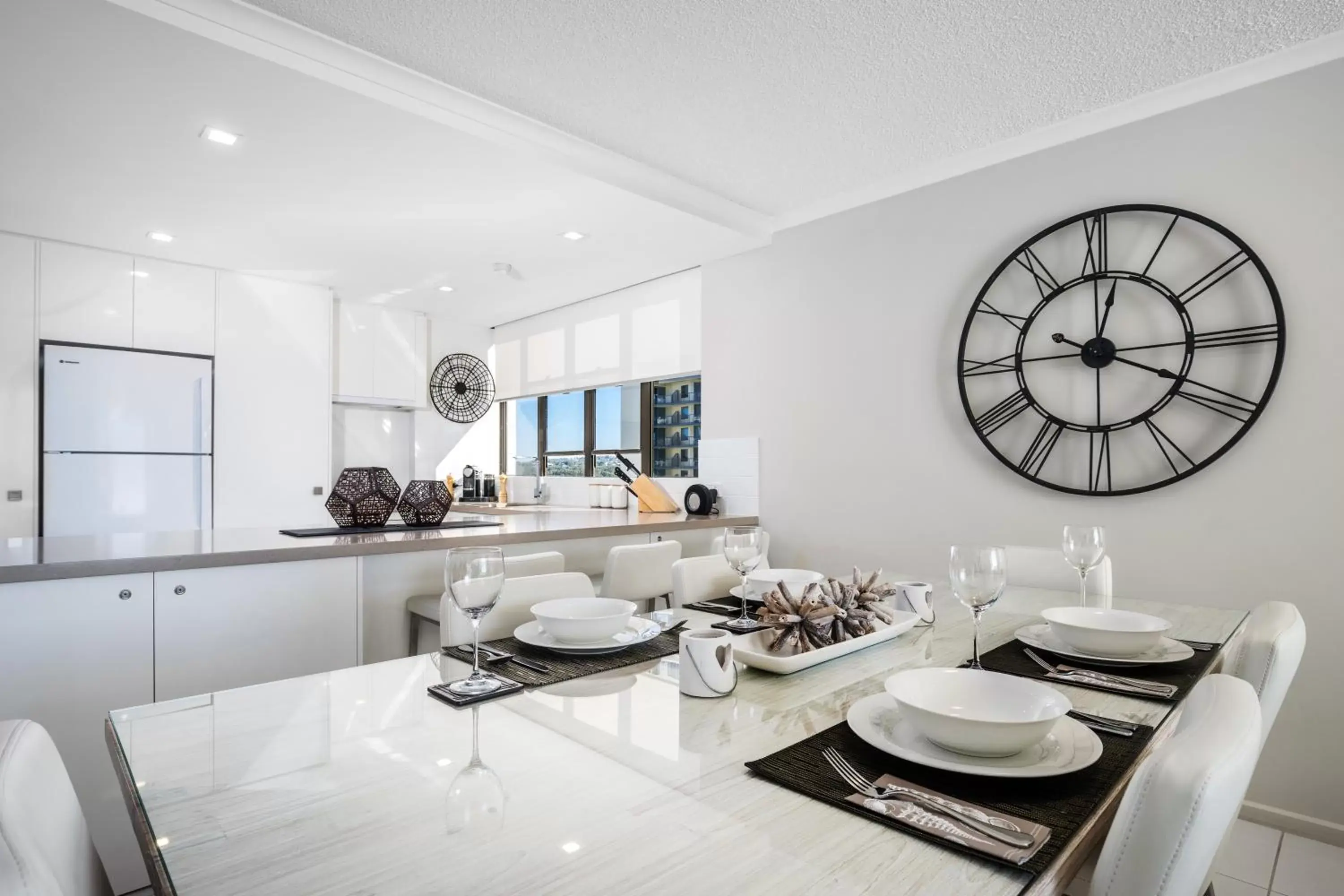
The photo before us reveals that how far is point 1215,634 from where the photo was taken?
4.90ft

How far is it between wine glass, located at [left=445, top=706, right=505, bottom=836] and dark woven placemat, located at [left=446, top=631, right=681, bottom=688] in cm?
30

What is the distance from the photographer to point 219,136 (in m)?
2.41

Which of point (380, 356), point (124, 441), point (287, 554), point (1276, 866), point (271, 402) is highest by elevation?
point (380, 356)

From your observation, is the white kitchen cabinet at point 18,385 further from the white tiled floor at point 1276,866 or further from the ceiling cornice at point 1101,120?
the white tiled floor at point 1276,866

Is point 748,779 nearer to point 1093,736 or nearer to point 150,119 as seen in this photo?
point 1093,736

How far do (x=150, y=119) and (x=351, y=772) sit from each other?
2.45 m

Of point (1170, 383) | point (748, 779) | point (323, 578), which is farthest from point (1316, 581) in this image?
point (323, 578)

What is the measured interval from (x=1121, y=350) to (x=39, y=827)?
2851 mm

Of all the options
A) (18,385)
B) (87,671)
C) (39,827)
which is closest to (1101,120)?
(39,827)

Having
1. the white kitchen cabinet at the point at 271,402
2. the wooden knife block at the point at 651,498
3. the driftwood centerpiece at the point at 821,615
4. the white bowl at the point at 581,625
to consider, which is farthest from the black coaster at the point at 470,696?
the white kitchen cabinet at the point at 271,402

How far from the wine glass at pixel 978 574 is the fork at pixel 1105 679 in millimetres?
205

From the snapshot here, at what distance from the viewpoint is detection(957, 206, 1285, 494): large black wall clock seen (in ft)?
7.29

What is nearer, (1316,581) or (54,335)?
(1316,581)

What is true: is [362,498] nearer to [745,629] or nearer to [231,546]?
[231,546]
